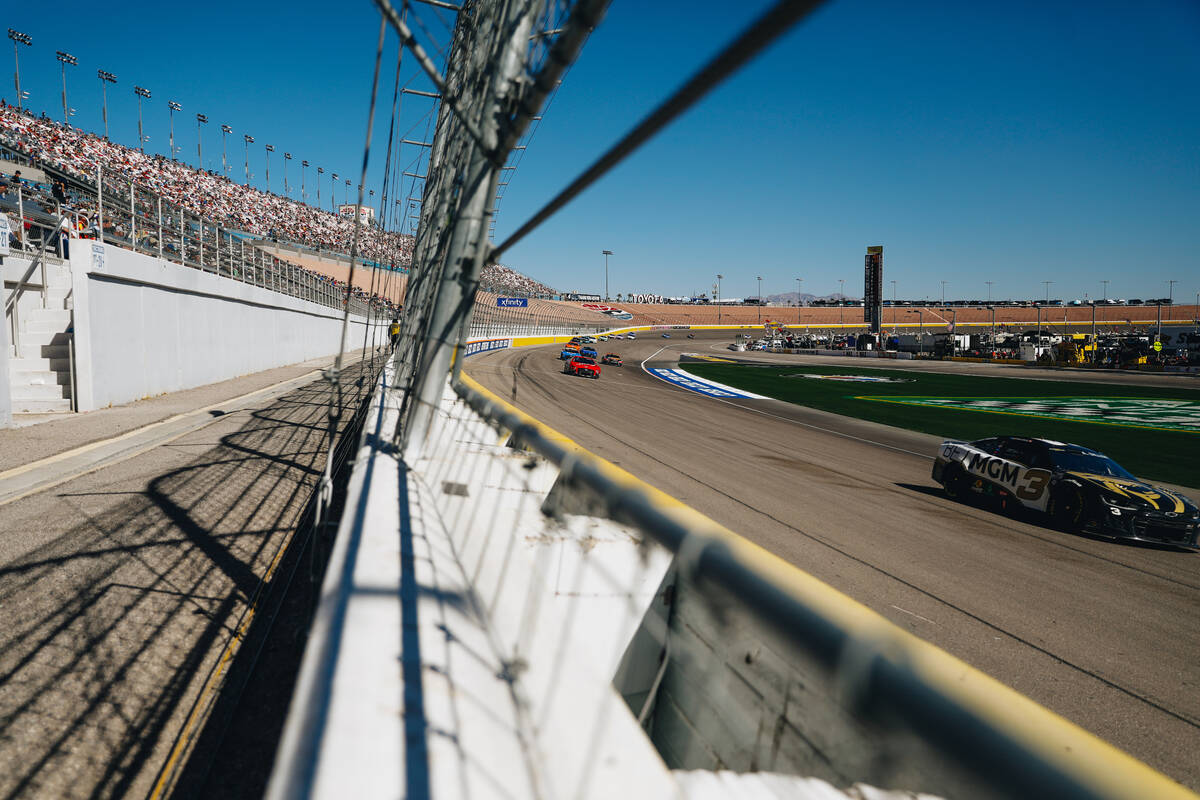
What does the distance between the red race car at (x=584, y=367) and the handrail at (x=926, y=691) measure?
28672 mm

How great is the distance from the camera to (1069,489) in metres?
8.31

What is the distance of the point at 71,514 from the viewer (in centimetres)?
597

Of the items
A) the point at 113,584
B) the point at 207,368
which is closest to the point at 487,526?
the point at 113,584

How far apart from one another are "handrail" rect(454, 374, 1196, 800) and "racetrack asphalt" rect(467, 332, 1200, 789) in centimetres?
420

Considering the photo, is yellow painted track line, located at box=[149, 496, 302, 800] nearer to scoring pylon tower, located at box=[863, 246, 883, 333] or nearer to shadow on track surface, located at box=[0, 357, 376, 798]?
shadow on track surface, located at box=[0, 357, 376, 798]

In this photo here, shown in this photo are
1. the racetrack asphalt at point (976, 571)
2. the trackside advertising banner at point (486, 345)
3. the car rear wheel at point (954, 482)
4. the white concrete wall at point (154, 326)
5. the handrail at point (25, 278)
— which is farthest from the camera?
the trackside advertising banner at point (486, 345)

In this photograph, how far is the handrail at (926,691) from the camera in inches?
25.9

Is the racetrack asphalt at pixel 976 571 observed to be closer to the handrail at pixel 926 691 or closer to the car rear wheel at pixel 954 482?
the car rear wheel at pixel 954 482

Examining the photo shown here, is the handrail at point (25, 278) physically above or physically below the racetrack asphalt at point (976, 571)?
above

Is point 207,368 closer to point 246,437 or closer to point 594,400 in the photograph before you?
point 246,437

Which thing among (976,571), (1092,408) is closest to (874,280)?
(1092,408)

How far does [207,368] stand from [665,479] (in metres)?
14.0

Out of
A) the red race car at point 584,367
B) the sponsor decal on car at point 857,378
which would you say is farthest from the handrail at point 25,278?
the sponsor decal on car at point 857,378

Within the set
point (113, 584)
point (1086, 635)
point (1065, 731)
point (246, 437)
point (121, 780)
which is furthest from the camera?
point (246, 437)
